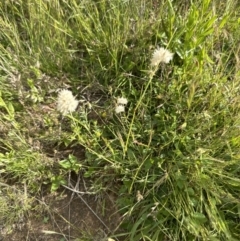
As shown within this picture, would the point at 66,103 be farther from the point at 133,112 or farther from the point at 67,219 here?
the point at 67,219

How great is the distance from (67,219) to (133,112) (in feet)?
1.63

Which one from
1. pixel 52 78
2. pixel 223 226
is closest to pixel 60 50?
pixel 52 78

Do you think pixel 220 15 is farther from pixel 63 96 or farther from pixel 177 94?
pixel 63 96

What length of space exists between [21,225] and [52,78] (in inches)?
23.7

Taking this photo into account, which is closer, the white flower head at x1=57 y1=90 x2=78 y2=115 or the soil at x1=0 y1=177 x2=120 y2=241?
the white flower head at x1=57 y1=90 x2=78 y2=115

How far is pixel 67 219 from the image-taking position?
1.47 metres

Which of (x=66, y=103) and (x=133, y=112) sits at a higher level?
(x=66, y=103)

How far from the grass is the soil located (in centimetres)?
4

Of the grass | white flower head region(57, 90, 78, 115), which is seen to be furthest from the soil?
white flower head region(57, 90, 78, 115)

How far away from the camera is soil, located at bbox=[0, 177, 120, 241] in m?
1.45

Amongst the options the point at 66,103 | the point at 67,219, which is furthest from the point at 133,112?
the point at 67,219

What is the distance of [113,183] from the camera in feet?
4.81

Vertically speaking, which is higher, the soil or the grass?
the grass

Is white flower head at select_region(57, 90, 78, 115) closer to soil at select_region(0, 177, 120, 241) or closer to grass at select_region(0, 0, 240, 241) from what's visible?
grass at select_region(0, 0, 240, 241)
